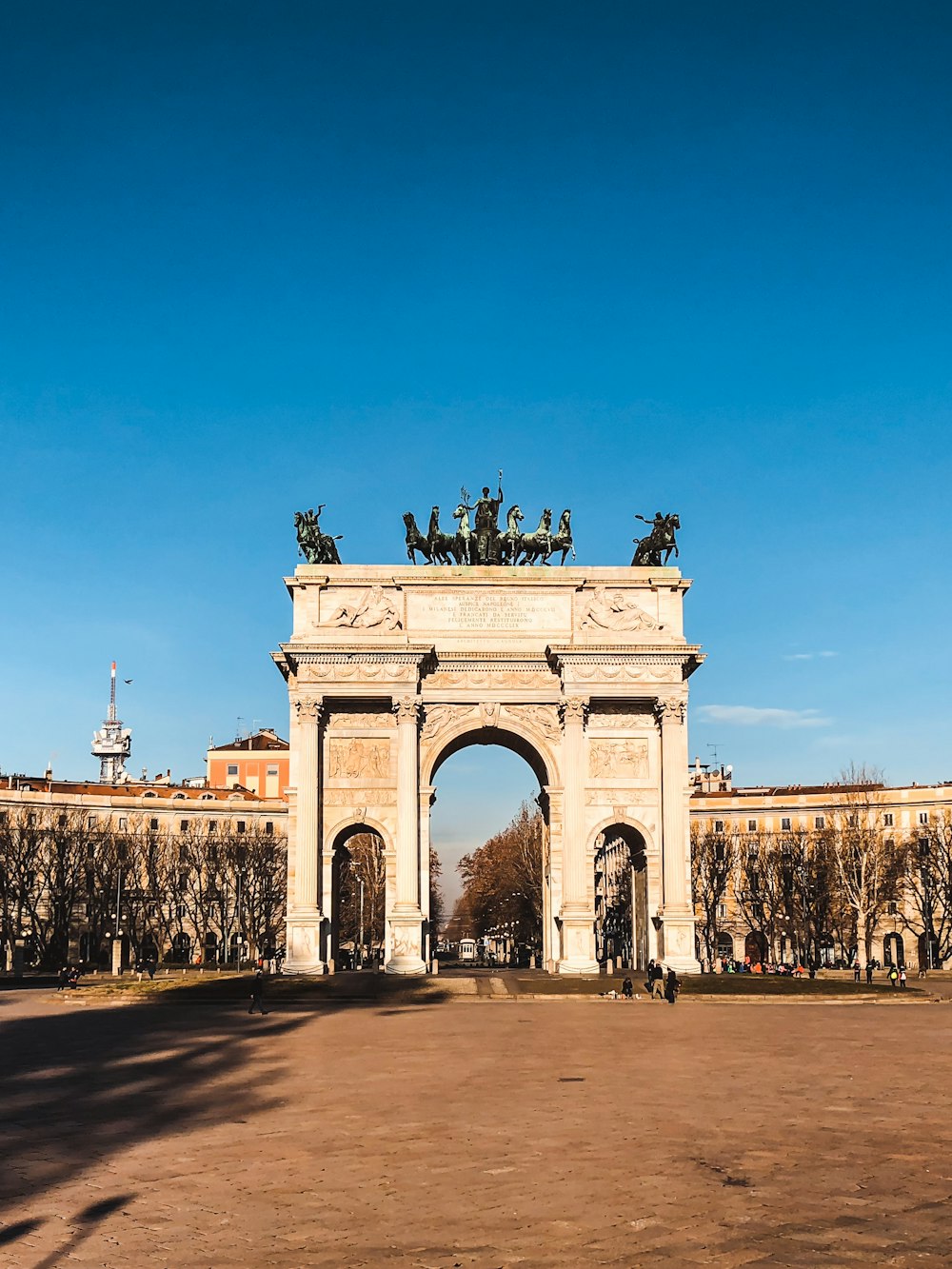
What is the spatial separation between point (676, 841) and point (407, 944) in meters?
12.9

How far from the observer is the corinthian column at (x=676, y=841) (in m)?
58.4

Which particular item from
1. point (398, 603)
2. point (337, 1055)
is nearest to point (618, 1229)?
point (337, 1055)

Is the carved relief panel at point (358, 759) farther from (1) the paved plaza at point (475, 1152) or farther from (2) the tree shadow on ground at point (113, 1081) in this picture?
(1) the paved plaza at point (475, 1152)

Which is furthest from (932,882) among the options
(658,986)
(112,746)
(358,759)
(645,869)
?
(112,746)

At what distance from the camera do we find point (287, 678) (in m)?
62.7

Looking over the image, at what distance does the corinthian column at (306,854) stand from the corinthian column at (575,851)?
1096cm

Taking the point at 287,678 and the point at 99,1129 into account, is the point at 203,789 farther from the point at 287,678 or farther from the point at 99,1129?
the point at 99,1129

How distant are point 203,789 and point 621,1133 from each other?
107 metres

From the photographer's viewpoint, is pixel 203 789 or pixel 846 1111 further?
pixel 203 789

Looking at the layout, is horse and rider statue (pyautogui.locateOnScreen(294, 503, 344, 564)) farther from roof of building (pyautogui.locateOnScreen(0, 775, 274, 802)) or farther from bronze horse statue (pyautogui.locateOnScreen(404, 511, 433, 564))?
roof of building (pyautogui.locateOnScreen(0, 775, 274, 802))

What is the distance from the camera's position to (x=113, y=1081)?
24.1 meters

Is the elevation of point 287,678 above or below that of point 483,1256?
above

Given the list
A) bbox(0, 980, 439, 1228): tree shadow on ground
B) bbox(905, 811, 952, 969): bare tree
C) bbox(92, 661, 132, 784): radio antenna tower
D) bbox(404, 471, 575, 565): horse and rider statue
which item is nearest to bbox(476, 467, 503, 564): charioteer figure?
bbox(404, 471, 575, 565): horse and rider statue

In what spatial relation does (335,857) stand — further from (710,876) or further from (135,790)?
(135,790)
